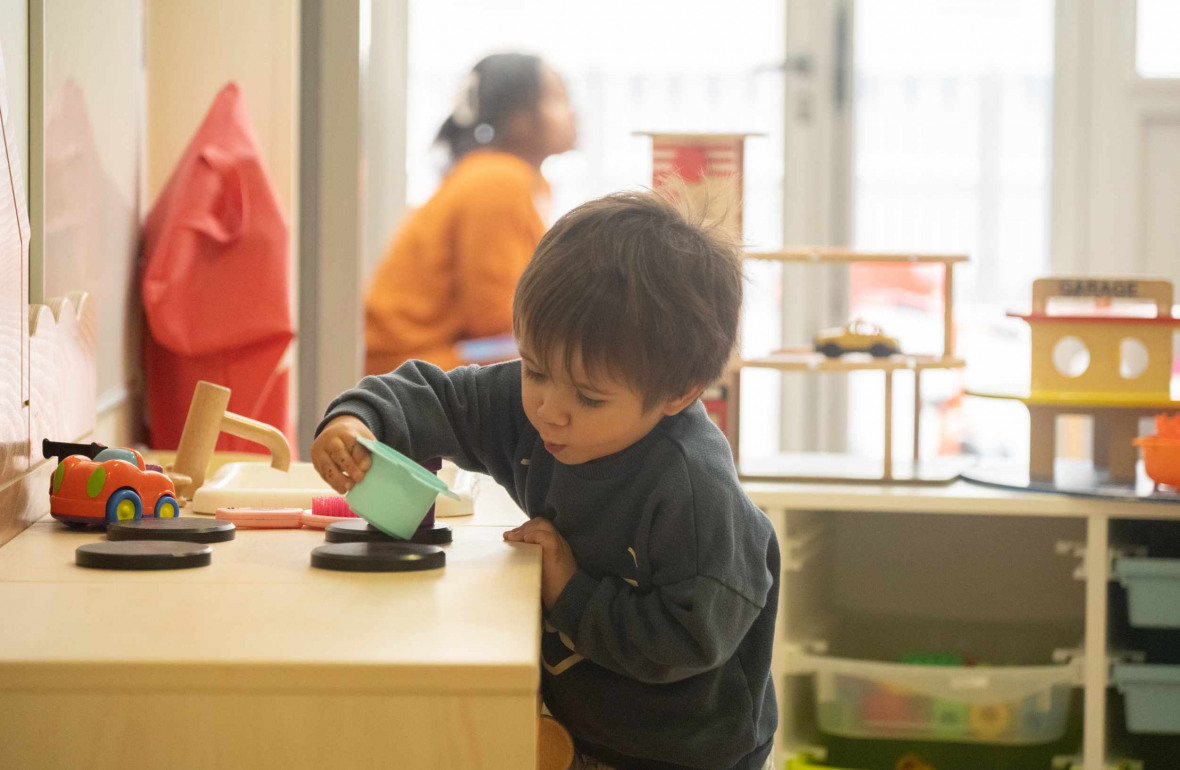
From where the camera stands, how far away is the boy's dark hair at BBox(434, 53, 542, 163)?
222 cm

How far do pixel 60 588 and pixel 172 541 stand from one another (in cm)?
14

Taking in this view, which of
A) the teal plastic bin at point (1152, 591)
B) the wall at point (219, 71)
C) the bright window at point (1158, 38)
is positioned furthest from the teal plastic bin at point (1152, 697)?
the wall at point (219, 71)

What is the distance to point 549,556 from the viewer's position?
89 cm

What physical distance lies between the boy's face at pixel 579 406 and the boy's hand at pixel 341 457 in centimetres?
12

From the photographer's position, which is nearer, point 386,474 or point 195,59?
point 386,474

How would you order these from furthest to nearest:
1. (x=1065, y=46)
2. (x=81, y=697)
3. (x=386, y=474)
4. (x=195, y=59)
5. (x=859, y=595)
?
(x=1065, y=46) → (x=859, y=595) → (x=195, y=59) → (x=386, y=474) → (x=81, y=697)

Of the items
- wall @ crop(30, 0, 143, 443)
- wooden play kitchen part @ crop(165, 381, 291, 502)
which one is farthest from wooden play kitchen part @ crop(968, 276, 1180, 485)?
wall @ crop(30, 0, 143, 443)

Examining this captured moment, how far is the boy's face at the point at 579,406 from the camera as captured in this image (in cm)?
85

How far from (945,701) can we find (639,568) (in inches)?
37.4

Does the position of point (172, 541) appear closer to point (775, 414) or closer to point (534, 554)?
point (534, 554)

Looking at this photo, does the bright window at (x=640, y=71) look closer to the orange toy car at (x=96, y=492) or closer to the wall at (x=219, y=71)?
the wall at (x=219, y=71)

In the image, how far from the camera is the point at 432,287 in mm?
2174

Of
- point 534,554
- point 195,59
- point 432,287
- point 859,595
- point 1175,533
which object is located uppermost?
point 195,59

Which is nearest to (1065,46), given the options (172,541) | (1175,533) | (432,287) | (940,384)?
(940,384)
